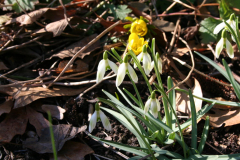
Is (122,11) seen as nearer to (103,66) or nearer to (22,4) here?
(22,4)

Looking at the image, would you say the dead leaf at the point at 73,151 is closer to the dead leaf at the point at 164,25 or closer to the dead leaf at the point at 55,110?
the dead leaf at the point at 55,110

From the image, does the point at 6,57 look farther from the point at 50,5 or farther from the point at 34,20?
the point at 50,5

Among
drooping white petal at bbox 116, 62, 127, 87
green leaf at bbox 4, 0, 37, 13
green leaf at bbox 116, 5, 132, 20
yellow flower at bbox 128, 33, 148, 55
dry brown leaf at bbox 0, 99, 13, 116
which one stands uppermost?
green leaf at bbox 4, 0, 37, 13

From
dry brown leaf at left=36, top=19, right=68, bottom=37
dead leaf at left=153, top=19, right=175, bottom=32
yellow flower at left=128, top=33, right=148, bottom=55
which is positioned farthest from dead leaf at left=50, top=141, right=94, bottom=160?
dead leaf at left=153, top=19, right=175, bottom=32

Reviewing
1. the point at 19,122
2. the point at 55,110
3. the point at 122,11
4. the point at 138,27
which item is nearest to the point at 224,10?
the point at 138,27

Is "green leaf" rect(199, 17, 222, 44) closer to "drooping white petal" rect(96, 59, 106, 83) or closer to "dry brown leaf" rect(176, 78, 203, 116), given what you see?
"dry brown leaf" rect(176, 78, 203, 116)
